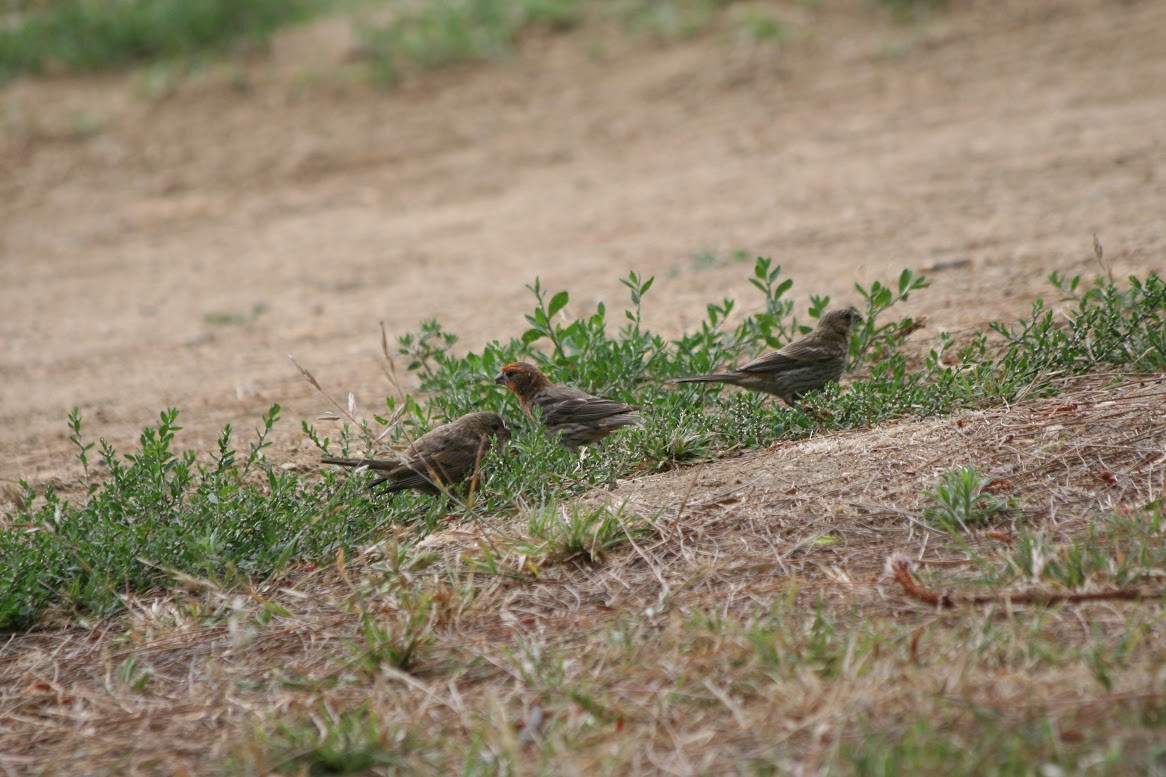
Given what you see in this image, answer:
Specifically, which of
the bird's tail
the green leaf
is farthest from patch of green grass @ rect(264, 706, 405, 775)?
the green leaf

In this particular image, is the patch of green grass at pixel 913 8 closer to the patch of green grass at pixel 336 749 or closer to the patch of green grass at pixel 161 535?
the patch of green grass at pixel 161 535

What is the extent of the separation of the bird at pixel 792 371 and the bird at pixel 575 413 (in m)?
0.38

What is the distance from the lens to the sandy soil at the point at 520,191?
28.2 ft

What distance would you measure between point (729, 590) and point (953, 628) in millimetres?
805

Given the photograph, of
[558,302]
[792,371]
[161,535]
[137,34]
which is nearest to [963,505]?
[792,371]

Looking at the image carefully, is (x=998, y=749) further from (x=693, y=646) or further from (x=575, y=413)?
(x=575, y=413)

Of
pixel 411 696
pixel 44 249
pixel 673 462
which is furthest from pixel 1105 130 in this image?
pixel 44 249

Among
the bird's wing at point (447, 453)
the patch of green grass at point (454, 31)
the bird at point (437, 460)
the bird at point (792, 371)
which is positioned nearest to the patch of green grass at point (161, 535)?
the bird at point (437, 460)

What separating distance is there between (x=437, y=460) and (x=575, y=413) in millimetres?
831

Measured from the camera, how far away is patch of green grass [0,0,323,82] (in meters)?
16.5

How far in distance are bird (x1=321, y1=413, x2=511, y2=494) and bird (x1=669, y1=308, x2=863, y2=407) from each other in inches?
42.6

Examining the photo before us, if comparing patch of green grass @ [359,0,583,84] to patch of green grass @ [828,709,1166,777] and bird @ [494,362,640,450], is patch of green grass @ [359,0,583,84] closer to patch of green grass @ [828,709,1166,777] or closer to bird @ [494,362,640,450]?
bird @ [494,362,640,450]

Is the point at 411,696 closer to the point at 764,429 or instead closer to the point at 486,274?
the point at 764,429

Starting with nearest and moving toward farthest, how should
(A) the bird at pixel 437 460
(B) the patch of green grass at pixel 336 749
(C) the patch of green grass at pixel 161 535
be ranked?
(B) the patch of green grass at pixel 336 749 < (C) the patch of green grass at pixel 161 535 < (A) the bird at pixel 437 460
